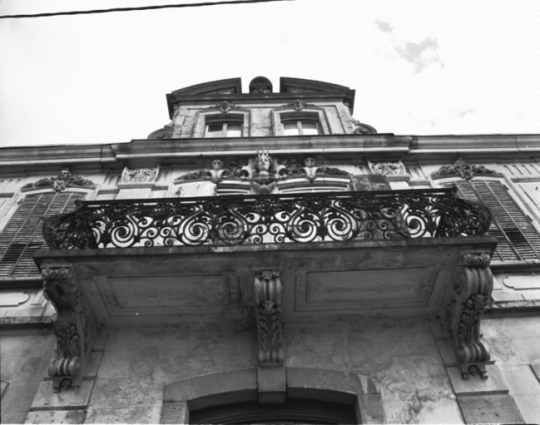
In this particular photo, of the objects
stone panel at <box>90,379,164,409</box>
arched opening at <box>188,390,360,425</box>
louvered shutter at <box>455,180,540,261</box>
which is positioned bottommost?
arched opening at <box>188,390,360,425</box>

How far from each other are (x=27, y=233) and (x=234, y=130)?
5749mm

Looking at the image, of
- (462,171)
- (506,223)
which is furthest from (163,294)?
(462,171)

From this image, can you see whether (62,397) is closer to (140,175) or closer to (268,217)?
(268,217)

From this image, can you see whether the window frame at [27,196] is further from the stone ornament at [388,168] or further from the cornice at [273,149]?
the stone ornament at [388,168]

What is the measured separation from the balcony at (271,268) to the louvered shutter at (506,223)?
6.28 ft

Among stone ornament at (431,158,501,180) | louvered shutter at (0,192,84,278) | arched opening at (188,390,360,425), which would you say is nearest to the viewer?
arched opening at (188,390,360,425)

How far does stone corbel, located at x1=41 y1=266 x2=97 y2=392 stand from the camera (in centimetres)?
524

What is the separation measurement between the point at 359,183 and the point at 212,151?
10.8ft

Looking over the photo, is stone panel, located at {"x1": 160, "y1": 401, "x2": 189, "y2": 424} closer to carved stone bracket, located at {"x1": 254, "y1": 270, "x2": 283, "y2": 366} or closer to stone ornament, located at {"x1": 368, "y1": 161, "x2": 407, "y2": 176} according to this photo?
carved stone bracket, located at {"x1": 254, "y1": 270, "x2": 283, "y2": 366}

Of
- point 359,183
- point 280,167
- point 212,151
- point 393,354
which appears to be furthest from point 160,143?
point 393,354

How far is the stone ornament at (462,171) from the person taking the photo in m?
9.16

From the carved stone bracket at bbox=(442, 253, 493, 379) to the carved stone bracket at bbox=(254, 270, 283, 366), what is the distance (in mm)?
2324

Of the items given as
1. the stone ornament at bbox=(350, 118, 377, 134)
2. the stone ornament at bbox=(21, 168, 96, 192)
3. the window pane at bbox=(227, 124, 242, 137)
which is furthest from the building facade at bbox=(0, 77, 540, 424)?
the window pane at bbox=(227, 124, 242, 137)

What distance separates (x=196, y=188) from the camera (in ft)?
28.4
